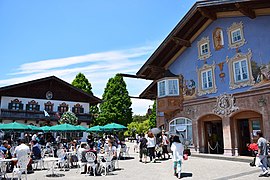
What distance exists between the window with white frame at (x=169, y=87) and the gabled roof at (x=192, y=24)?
2.06 metres

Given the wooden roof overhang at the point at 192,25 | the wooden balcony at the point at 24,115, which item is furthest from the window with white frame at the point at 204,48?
the wooden balcony at the point at 24,115

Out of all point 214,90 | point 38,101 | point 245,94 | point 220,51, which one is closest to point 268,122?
point 245,94

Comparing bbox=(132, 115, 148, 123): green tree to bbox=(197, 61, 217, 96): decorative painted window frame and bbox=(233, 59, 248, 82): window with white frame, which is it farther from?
bbox=(233, 59, 248, 82): window with white frame

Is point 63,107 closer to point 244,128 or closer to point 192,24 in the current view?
point 192,24

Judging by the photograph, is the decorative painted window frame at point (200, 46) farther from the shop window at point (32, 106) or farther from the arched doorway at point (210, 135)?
the shop window at point (32, 106)

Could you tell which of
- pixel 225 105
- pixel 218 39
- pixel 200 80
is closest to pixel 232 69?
pixel 225 105

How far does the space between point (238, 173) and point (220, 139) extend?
793cm

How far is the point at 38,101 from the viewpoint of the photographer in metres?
35.1

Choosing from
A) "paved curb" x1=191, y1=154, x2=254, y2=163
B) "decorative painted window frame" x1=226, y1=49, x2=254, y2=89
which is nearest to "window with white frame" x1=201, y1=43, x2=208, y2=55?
"decorative painted window frame" x1=226, y1=49, x2=254, y2=89

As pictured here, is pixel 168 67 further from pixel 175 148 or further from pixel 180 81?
pixel 175 148

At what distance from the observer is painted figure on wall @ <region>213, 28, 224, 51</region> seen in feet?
58.2

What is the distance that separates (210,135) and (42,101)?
80.6 feet

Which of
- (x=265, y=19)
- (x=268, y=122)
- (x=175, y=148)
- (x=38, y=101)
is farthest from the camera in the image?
(x=38, y=101)

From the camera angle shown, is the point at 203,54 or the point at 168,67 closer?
the point at 203,54
